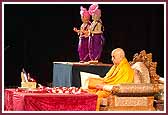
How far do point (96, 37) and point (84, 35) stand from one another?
0.67 ft

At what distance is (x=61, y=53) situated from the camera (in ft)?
22.5

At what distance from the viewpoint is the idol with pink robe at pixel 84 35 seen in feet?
20.4

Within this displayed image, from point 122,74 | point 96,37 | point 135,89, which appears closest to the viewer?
point 135,89

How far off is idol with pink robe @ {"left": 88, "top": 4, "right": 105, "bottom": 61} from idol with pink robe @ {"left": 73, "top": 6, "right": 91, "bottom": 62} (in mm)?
103

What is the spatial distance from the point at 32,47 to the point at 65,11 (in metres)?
0.63

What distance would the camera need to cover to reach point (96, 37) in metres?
6.15

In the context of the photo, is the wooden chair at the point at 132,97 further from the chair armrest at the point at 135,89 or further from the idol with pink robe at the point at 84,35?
the idol with pink robe at the point at 84,35

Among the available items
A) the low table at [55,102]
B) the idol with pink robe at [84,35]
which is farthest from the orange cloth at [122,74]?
the idol with pink robe at [84,35]

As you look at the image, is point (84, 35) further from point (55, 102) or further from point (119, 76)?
point (55, 102)

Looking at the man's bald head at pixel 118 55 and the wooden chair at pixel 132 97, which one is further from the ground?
the man's bald head at pixel 118 55

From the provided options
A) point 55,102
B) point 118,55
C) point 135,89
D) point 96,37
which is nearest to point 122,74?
point 118,55

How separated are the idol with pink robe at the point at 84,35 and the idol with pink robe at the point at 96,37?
0.34 feet

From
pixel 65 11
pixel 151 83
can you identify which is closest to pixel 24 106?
pixel 151 83

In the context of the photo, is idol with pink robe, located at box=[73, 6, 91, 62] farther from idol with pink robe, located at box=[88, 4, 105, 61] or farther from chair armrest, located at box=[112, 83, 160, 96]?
chair armrest, located at box=[112, 83, 160, 96]
